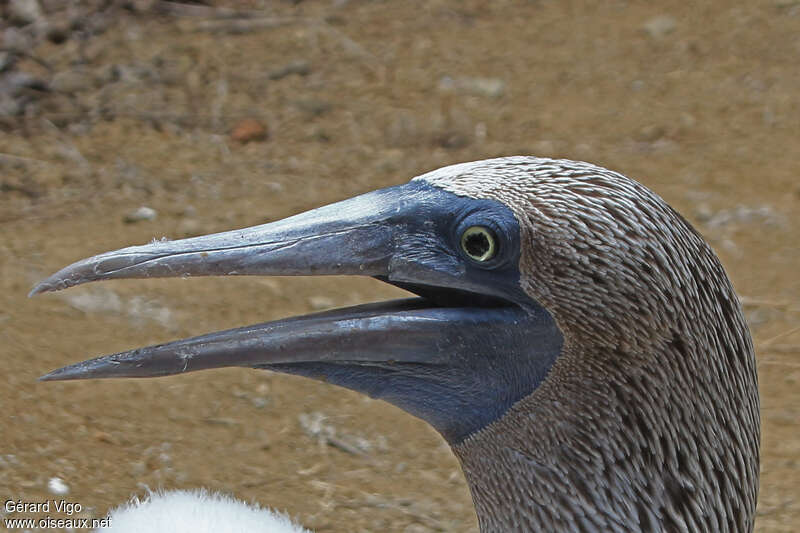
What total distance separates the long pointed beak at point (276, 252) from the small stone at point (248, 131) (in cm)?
439

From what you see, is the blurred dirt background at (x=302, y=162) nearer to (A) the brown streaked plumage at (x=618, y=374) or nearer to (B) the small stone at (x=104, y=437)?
(B) the small stone at (x=104, y=437)

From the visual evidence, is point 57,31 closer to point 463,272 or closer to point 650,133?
point 650,133

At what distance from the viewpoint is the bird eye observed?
2.28 metres

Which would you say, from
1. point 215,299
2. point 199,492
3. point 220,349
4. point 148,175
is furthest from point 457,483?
point 148,175

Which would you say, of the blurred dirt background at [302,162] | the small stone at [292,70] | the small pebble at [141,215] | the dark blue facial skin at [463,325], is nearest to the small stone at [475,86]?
the blurred dirt background at [302,162]

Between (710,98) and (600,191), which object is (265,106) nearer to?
(710,98)

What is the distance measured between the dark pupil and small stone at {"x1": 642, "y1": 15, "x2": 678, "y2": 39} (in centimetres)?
592

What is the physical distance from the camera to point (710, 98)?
7133mm

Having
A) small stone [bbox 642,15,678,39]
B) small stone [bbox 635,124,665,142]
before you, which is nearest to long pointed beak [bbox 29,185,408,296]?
small stone [bbox 635,124,665,142]

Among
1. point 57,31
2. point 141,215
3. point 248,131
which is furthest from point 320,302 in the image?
point 57,31

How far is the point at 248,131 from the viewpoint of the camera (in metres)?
6.70

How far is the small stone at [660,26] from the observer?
25.5 ft

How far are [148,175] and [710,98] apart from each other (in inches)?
146

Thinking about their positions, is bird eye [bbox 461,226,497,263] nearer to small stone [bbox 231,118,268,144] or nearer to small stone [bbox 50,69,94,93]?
small stone [bbox 231,118,268,144]
